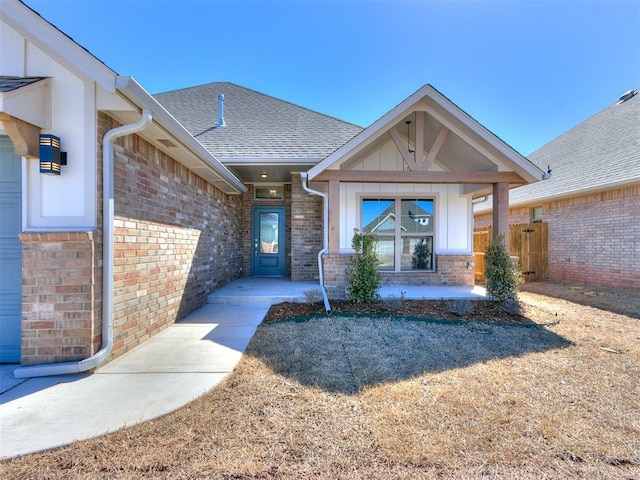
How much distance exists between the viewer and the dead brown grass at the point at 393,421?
184 centimetres

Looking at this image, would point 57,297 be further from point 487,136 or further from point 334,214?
point 487,136

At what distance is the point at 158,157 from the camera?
14.7ft

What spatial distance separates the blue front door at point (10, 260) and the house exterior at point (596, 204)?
1275 cm

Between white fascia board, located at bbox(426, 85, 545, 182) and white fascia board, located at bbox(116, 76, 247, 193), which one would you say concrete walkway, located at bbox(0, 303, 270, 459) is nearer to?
white fascia board, located at bbox(116, 76, 247, 193)

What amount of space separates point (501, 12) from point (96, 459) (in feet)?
35.6

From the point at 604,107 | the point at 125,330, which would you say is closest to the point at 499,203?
the point at 125,330

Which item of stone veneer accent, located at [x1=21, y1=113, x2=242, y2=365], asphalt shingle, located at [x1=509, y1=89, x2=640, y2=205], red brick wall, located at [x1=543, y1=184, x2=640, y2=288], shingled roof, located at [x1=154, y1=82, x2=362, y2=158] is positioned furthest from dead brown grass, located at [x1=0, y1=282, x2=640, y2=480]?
asphalt shingle, located at [x1=509, y1=89, x2=640, y2=205]

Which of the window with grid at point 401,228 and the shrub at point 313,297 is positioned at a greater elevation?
the window with grid at point 401,228

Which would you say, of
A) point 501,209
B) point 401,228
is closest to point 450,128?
point 501,209

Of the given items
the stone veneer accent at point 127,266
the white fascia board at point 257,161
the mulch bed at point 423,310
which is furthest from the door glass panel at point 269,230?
the mulch bed at point 423,310

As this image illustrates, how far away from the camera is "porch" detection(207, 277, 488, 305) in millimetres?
6301

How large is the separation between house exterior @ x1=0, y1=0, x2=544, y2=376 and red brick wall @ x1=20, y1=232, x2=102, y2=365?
0.01m

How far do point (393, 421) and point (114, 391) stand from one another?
8.46 ft

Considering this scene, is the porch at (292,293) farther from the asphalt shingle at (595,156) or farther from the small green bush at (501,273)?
the asphalt shingle at (595,156)
